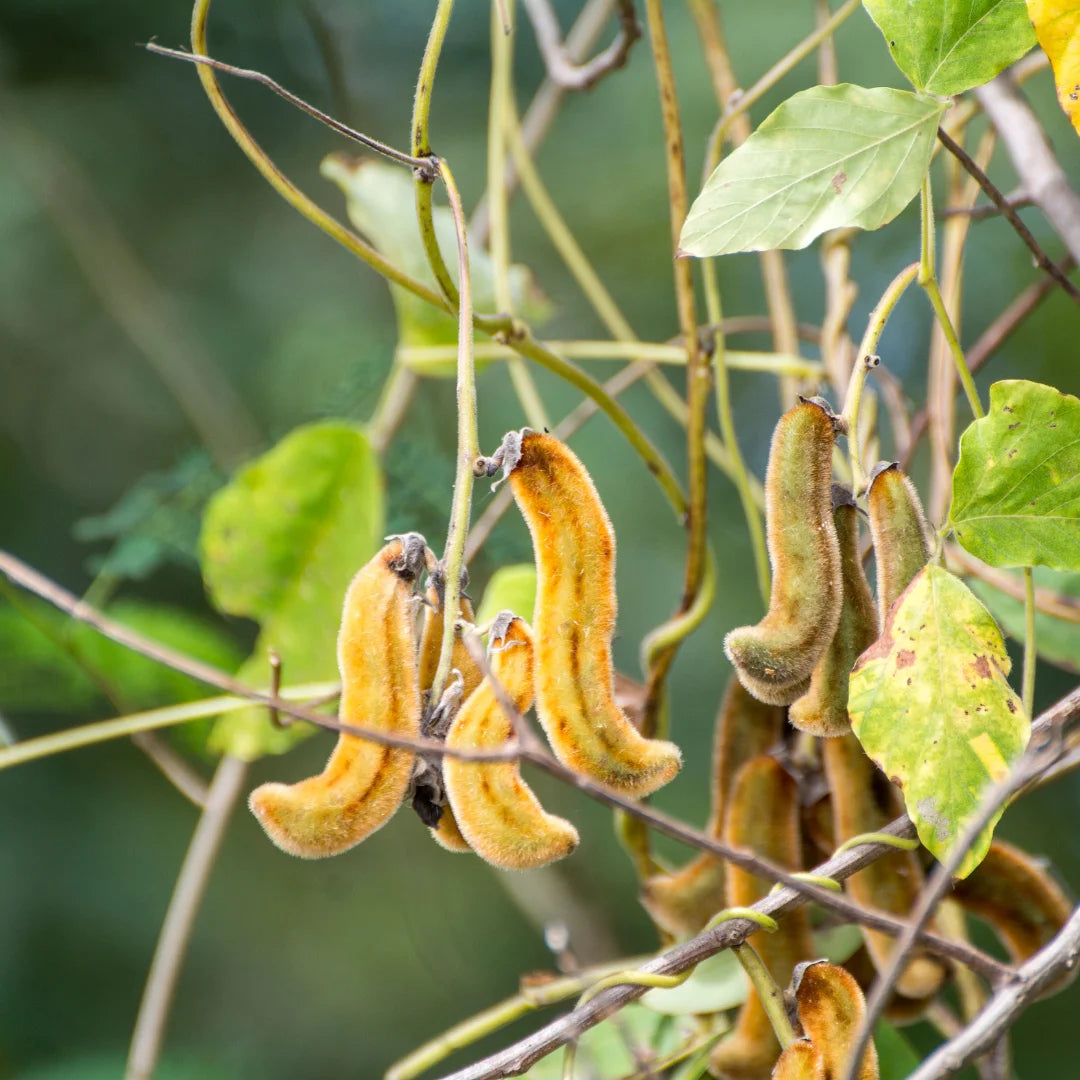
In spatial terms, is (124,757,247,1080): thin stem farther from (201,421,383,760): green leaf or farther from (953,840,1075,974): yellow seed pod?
(953,840,1075,974): yellow seed pod

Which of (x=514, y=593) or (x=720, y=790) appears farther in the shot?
(x=514, y=593)

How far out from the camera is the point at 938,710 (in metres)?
0.43

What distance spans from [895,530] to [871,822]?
17 centimetres

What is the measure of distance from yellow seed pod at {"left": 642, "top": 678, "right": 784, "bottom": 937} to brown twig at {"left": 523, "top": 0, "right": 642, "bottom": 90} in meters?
0.45

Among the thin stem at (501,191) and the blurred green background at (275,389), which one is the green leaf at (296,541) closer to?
the thin stem at (501,191)

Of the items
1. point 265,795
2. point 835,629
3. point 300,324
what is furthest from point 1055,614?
point 300,324

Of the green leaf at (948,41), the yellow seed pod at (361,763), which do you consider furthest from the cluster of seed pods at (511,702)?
the green leaf at (948,41)

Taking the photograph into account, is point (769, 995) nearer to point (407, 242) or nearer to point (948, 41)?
point (948, 41)

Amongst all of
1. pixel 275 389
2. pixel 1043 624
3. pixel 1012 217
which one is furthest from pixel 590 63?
pixel 275 389

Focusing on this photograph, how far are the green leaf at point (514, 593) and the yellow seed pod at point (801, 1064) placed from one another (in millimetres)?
323

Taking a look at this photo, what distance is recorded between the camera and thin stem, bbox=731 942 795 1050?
0.45 m

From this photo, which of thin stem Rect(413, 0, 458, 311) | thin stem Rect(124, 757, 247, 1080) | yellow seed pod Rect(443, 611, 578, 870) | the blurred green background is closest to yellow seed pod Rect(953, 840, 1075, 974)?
yellow seed pod Rect(443, 611, 578, 870)

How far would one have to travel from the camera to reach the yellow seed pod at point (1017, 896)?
563 mm

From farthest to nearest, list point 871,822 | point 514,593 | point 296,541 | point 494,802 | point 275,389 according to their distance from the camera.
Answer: point 275,389 → point 296,541 → point 514,593 → point 871,822 → point 494,802
